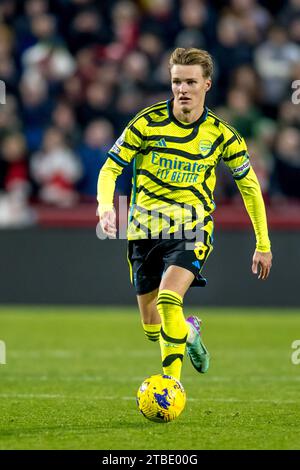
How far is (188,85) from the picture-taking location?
7.07 meters

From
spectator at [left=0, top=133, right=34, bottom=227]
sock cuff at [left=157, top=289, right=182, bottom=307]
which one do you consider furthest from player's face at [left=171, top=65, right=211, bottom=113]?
spectator at [left=0, top=133, right=34, bottom=227]

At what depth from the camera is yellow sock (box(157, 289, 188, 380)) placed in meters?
6.78

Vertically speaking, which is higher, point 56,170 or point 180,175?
point 56,170

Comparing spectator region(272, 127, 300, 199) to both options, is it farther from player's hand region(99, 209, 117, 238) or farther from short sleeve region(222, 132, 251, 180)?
player's hand region(99, 209, 117, 238)

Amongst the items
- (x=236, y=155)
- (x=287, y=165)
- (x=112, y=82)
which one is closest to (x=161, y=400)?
(x=236, y=155)

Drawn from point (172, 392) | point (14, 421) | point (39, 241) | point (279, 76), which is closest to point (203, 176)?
point (172, 392)

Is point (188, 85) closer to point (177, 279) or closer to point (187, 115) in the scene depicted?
point (187, 115)

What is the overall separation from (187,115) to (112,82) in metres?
8.11

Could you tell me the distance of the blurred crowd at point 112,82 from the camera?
1460 centimetres

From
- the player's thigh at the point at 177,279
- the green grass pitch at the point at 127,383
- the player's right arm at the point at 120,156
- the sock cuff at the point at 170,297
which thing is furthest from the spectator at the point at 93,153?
the sock cuff at the point at 170,297

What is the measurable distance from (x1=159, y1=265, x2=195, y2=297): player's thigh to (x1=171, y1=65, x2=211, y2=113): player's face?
40.0 inches

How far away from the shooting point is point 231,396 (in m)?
8.09

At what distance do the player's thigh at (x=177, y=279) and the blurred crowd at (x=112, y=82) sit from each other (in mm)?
7161

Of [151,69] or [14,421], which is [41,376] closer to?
[14,421]
